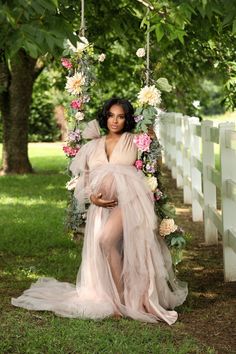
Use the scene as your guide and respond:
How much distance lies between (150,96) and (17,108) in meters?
11.8

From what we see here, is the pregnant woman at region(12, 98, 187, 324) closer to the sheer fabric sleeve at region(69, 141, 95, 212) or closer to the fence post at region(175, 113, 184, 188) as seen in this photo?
the sheer fabric sleeve at region(69, 141, 95, 212)

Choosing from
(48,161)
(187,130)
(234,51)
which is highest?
(234,51)

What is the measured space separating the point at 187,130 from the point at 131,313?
7.55 meters

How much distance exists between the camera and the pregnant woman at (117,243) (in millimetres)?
5930

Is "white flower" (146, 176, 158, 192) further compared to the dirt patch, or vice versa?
"white flower" (146, 176, 158, 192)

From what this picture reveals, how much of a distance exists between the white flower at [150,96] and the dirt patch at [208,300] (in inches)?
26.3

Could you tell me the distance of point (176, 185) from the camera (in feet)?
54.5

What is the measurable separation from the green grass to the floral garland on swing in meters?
0.85

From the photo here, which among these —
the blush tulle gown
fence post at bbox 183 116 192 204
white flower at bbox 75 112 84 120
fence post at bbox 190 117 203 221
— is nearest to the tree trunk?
fence post at bbox 183 116 192 204

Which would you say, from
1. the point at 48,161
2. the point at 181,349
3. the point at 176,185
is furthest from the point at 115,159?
the point at 48,161

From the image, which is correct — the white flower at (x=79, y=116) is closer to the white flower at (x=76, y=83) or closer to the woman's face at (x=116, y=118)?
the white flower at (x=76, y=83)

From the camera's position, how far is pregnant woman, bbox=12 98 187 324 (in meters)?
5.93

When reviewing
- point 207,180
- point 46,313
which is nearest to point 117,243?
point 46,313

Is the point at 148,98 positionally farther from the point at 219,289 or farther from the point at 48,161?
the point at 48,161
